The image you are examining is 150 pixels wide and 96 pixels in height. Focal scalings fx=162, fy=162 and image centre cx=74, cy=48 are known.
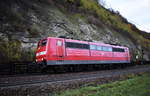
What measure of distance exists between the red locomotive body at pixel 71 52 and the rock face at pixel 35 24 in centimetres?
376

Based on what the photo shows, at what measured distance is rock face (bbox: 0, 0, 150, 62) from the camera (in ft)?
62.7

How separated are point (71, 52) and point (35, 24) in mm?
8081

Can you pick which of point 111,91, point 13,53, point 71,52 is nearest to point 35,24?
point 13,53

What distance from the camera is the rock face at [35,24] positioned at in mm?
19109

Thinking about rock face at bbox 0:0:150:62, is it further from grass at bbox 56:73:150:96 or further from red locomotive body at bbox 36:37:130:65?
grass at bbox 56:73:150:96

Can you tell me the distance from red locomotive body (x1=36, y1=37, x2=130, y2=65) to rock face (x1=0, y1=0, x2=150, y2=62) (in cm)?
376

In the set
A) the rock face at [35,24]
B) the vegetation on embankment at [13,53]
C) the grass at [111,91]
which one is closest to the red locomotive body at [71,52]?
the vegetation on embankment at [13,53]

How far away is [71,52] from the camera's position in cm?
1698

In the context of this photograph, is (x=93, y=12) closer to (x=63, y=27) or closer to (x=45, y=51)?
(x=63, y=27)

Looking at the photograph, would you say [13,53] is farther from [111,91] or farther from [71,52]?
[111,91]

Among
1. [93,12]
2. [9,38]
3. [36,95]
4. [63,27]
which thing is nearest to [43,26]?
[63,27]

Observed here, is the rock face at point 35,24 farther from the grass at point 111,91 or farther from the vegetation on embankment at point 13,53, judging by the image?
the grass at point 111,91

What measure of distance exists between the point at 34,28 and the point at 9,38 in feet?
12.7

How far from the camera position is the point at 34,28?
2125 cm
